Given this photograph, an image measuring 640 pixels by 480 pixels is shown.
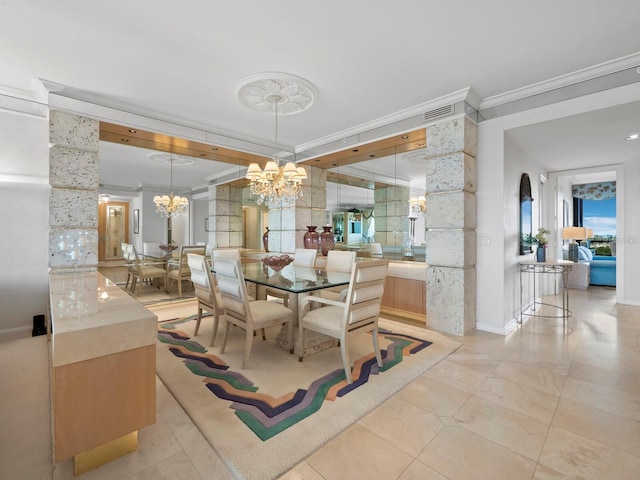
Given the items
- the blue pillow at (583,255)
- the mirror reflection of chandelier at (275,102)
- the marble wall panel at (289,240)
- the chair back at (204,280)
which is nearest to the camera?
the chair back at (204,280)

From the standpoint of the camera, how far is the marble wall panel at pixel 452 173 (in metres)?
3.35

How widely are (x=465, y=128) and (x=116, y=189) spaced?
14.7 feet

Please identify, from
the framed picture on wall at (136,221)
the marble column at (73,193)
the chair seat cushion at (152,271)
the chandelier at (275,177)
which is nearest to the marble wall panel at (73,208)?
the marble column at (73,193)

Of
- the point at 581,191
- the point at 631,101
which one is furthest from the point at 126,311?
the point at 581,191

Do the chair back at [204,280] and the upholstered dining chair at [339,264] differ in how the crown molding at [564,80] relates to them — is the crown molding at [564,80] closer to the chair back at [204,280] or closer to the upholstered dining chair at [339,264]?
the upholstered dining chair at [339,264]

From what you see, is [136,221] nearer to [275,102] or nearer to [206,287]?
[206,287]

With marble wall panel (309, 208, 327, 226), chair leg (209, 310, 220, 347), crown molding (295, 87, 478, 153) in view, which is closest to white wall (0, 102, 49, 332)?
chair leg (209, 310, 220, 347)

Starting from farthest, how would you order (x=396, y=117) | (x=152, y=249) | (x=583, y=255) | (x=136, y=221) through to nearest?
(x=583, y=255), (x=152, y=249), (x=136, y=221), (x=396, y=117)

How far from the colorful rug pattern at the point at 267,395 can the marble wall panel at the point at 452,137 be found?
7.17 ft

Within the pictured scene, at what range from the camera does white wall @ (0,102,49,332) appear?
10.7ft

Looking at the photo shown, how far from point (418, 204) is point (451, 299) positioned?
1.50 metres

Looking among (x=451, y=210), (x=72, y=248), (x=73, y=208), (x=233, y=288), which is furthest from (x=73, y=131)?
(x=451, y=210)

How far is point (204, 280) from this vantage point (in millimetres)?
3000

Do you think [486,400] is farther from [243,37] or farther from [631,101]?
[243,37]
